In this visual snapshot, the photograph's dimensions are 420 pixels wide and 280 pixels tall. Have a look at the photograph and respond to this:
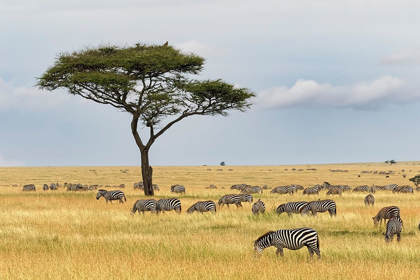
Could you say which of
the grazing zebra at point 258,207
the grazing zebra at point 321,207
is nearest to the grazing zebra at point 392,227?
the grazing zebra at point 321,207

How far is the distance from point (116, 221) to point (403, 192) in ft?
89.8

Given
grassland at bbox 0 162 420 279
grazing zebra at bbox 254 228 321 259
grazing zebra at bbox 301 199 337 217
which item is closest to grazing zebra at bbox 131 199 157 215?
grassland at bbox 0 162 420 279

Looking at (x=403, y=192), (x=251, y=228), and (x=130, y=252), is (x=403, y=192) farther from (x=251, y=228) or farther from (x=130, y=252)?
(x=130, y=252)

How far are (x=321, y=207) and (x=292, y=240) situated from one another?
1063 centimetres

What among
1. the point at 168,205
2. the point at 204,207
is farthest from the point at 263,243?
the point at 168,205

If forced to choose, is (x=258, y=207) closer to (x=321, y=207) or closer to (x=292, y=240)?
(x=321, y=207)

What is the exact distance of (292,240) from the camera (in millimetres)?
13469

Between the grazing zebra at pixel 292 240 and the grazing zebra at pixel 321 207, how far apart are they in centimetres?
1018

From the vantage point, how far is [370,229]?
20.1 meters

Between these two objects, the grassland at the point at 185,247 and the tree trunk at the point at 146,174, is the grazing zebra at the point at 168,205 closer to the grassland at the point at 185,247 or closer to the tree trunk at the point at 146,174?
the grassland at the point at 185,247

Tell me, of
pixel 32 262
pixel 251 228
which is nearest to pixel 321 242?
pixel 251 228

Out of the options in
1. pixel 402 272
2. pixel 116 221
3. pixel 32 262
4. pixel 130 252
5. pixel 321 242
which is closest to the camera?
pixel 402 272

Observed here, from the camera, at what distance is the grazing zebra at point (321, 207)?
2361 centimetres

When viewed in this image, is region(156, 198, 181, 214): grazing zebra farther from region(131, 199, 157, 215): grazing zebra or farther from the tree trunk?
the tree trunk
